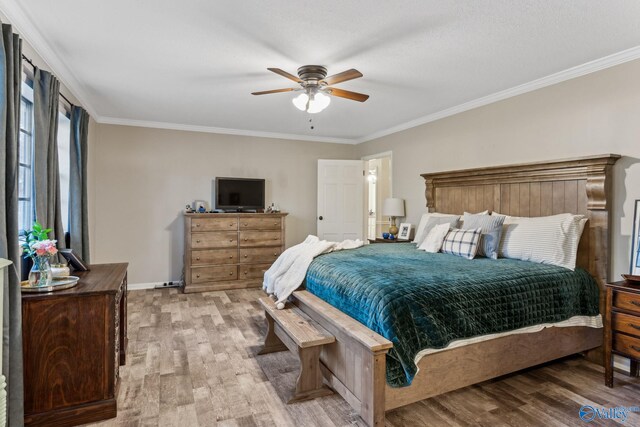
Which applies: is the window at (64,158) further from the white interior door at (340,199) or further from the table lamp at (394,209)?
the table lamp at (394,209)

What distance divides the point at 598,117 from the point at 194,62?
351 cm

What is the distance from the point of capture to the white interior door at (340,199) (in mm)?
6297

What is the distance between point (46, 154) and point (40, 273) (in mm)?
999

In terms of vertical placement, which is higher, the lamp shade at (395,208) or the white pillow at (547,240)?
the lamp shade at (395,208)

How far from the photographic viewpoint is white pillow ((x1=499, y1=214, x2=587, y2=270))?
2943 millimetres

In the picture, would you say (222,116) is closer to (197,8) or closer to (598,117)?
(197,8)

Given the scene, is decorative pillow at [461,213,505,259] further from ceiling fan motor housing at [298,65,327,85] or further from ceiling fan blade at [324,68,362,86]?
ceiling fan motor housing at [298,65,327,85]

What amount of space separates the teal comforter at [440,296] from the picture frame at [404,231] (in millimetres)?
1916

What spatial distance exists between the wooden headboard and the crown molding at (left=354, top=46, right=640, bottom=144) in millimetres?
776

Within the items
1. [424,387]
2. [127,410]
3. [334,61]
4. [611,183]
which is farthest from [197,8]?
[611,183]

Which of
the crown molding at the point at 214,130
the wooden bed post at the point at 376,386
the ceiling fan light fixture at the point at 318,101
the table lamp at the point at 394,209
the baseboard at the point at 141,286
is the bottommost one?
the baseboard at the point at 141,286

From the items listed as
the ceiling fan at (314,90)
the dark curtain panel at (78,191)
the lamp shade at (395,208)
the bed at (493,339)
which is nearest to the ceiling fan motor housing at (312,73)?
the ceiling fan at (314,90)

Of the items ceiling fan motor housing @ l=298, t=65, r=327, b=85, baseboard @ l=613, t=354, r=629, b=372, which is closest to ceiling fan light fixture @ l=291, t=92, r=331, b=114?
ceiling fan motor housing @ l=298, t=65, r=327, b=85

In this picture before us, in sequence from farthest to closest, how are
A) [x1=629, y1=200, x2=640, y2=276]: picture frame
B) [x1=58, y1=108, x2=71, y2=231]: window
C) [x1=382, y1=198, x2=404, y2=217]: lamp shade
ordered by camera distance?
[x1=382, y1=198, x2=404, y2=217]: lamp shade
[x1=58, y1=108, x2=71, y2=231]: window
[x1=629, y1=200, x2=640, y2=276]: picture frame
